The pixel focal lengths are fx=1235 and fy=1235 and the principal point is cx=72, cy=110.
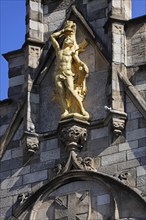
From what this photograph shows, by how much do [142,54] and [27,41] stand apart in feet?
7.37

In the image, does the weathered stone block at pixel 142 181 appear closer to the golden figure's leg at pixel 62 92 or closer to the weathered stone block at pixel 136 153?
the weathered stone block at pixel 136 153

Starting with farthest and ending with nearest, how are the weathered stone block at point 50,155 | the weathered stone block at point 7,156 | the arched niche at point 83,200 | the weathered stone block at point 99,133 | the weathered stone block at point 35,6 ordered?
1. the weathered stone block at point 35,6
2. the weathered stone block at point 7,156
3. the weathered stone block at point 50,155
4. the weathered stone block at point 99,133
5. the arched niche at point 83,200

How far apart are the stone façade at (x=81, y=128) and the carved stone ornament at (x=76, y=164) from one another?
2cm

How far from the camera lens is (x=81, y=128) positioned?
2095 centimetres

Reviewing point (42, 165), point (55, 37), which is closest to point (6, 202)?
point (42, 165)

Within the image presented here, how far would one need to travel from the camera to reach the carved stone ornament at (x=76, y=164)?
20.6 metres

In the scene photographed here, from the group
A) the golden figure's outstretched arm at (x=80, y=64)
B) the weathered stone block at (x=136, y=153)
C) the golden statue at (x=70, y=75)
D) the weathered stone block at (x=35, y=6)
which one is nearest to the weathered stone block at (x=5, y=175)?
the golden statue at (x=70, y=75)

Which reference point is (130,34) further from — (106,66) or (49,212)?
(49,212)

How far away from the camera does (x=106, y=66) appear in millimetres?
21328

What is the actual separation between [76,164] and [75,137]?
481mm

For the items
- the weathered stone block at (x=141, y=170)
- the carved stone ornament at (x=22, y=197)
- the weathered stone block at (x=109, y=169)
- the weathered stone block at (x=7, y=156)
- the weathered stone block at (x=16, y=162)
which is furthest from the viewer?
the weathered stone block at (x=7, y=156)

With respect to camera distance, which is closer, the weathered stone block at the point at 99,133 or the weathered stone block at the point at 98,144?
the weathered stone block at the point at 98,144

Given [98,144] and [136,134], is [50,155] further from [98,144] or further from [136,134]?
[136,134]

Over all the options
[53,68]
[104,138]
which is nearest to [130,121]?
[104,138]
